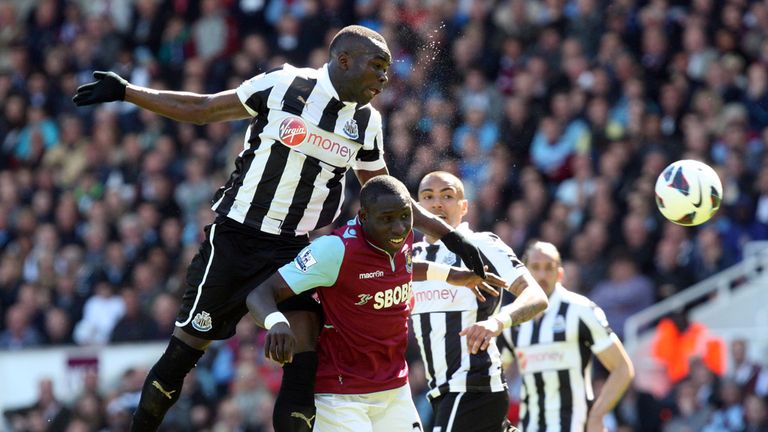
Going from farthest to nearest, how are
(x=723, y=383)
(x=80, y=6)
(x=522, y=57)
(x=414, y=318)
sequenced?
(x=80, y=6) < (x=522, y=57) < (x=723, y=383) < (x=414, y=318)

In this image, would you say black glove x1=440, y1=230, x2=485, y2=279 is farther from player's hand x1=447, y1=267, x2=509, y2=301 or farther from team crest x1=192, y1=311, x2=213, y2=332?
team crest x1=192, y1=311, x2=213, y2=332

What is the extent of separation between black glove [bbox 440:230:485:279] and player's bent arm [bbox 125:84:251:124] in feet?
3.97

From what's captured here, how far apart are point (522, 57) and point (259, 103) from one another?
8.75m

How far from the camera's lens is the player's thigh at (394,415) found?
6.33 meters

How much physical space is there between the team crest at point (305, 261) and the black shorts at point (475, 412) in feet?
5.75

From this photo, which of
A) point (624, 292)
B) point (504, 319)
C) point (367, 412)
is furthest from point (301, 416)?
point (624, 292)

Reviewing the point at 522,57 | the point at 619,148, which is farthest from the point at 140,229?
the point at 619,148

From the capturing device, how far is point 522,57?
1494cm

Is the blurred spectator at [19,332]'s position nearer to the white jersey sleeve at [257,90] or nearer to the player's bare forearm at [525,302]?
the white jersey sleeve at [257,90]

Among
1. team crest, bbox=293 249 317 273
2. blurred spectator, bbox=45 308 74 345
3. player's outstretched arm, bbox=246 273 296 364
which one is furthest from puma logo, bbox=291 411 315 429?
blurred spectator, bbox=45 308 74 345

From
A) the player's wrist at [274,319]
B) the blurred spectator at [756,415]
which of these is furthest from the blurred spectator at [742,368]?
the player's wrist at [274,319]

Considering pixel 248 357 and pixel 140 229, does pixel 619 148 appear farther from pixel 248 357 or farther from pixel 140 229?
pixel 140 229

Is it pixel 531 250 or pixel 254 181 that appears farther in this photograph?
pixel 531 250

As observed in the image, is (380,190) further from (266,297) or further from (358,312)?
(266,297)
